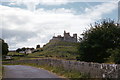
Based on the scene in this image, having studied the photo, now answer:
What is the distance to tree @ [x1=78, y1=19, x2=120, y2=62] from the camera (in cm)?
2939

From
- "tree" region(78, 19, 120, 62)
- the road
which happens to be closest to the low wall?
the road

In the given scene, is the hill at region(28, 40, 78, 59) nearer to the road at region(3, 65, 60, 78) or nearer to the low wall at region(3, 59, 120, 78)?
the road at region(3, 65, 60, 78)

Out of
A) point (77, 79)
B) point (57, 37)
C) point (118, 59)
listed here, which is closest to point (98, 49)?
point (118, 59)

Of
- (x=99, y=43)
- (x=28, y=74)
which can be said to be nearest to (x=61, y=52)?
(x=99, y=43)

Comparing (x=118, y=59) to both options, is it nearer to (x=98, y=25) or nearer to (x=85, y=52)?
(x=85, y=52)

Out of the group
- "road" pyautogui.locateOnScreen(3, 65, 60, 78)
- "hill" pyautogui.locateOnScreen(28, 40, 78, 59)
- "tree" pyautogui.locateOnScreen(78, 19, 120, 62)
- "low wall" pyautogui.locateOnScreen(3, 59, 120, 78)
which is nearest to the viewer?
"low wall" pyautogui.locateOnScreen(3, 59, 120, 78)

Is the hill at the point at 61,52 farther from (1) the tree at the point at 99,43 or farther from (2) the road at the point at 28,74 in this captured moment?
(2) the road at the point at 28,74

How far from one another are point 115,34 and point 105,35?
3.87 feet

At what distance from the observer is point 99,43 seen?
96.2ft

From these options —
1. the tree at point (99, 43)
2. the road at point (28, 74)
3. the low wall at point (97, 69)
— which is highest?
the tree at point (99, 43)

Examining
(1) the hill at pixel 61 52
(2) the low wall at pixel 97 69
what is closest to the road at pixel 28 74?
(2) the low wall at pixel 97 69

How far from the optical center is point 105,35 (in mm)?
29672

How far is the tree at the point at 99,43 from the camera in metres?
29.4

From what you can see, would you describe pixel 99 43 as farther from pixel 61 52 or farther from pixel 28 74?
pixel 61 52
